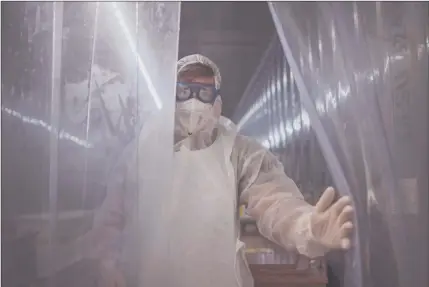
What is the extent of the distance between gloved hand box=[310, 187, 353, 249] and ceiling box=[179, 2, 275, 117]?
24 centimetres

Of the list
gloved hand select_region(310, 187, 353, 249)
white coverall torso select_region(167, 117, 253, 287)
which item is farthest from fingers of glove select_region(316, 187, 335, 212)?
white coverall torso select_region(167, 117, 253, 287)

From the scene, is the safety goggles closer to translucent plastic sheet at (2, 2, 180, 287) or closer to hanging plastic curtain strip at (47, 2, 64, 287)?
translucent plastic sheet at (2, 2, 180, 287)

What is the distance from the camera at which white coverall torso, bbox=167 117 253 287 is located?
890mm

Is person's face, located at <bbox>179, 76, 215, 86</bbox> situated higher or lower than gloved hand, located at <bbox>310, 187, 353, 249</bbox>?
higher

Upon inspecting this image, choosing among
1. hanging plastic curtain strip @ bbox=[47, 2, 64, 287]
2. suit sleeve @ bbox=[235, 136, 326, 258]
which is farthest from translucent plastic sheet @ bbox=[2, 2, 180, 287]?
suit sleeve @ bbox=[235, 136, 326, 258]

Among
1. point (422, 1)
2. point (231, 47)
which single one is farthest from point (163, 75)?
point (422, 1)

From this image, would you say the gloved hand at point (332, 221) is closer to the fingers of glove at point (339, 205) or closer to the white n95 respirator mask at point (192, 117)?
the fingers of glove at point (339, 205)

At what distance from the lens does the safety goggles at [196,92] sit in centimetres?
91

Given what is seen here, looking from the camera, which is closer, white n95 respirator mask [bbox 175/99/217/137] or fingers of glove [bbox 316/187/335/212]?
fingers of glove [bbox 316/187/335/212]

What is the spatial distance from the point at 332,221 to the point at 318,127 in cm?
16

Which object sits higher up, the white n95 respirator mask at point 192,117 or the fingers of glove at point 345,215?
the white n95 respirator mask at point 192,117

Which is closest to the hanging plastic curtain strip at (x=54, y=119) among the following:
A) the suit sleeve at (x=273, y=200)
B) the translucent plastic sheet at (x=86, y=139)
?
the translucent plastic sheet at (x=86, y=139)

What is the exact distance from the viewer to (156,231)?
849 millimetres

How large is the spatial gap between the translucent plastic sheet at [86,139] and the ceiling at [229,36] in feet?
0.25
